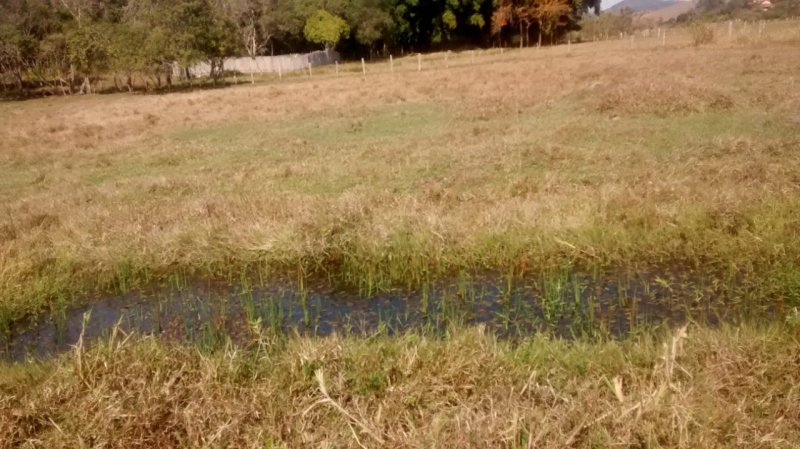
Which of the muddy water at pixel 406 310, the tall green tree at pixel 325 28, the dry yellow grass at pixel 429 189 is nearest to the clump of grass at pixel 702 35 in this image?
the dry yellow grass at pixel 429 189

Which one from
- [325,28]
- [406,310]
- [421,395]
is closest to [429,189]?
[406,310]

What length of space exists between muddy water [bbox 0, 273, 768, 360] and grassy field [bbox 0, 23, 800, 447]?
383 mm

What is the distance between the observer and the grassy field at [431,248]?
388 centimetres

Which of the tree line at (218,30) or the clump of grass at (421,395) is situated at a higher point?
the tree line at (218,30)

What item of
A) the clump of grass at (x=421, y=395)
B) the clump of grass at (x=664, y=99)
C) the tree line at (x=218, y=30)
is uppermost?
the tree line at (x=218, y=30)

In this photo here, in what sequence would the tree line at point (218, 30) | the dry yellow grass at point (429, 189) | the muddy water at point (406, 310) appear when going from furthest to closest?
the tree line at point (218, 30)
the dry yellow grass at point (429, 189)
the muddy water at point (406, 310)

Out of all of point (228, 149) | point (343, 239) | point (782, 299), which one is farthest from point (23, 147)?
point (782, 299)

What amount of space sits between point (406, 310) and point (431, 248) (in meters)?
1.38

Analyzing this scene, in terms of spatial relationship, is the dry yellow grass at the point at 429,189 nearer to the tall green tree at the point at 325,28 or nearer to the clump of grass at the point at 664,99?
the clump of grass at the point at 664,99

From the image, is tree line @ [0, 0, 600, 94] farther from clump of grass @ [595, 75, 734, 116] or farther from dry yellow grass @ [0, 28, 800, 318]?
clump of grass @ [595, 75, 734, 116]

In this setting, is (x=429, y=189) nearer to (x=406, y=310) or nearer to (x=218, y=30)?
(x=406, y=310)

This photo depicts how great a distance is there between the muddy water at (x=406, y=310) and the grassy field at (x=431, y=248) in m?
0.38

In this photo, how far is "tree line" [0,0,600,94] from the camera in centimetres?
3819

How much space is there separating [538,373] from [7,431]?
3.70 meters
